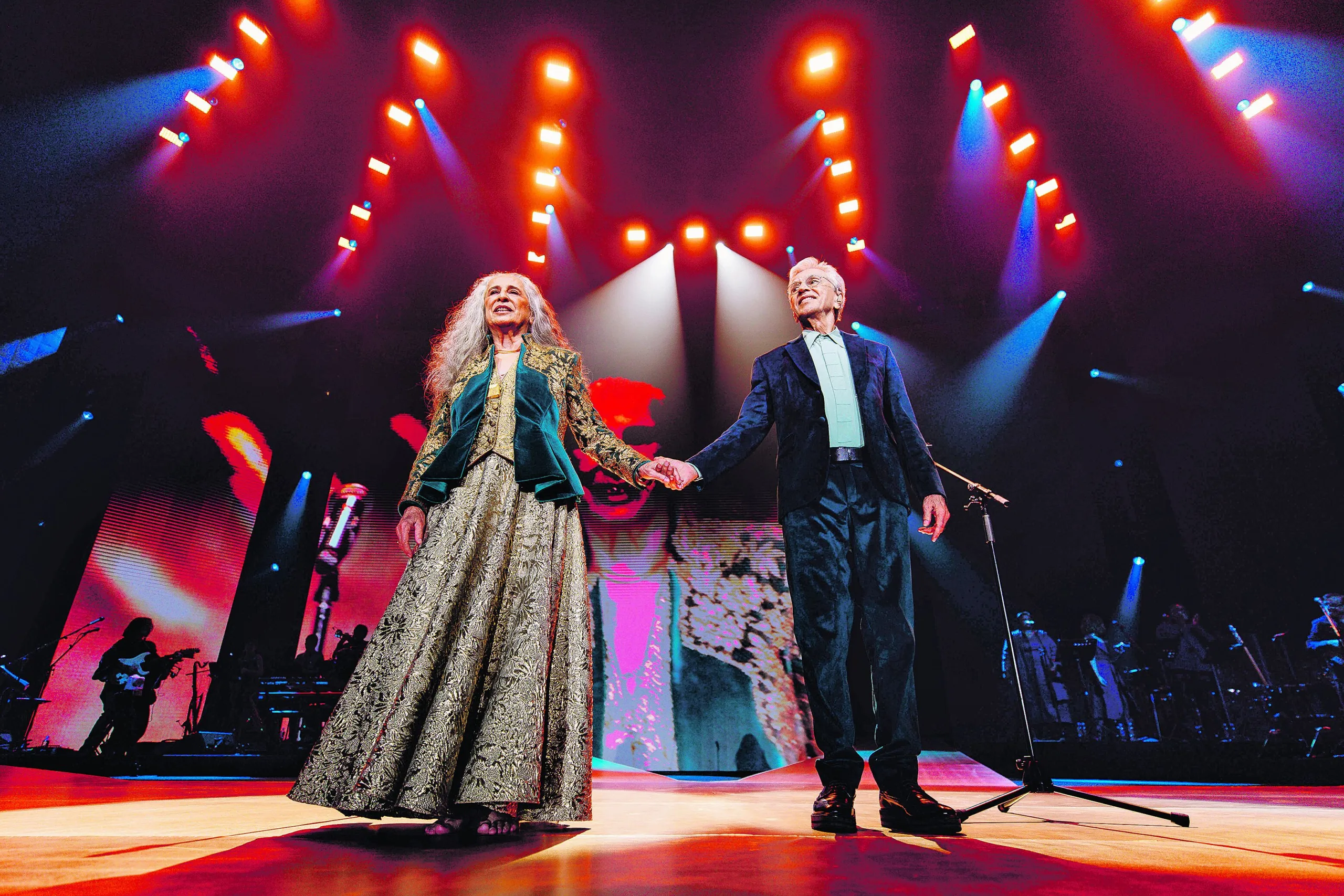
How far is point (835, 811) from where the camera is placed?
1.66m

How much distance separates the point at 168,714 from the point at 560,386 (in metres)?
6.91

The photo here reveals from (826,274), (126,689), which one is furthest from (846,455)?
(126,689)

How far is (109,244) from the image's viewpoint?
18.2 ft

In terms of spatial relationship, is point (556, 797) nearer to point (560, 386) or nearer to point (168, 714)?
point (560, 386)

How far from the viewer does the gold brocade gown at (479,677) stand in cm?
142

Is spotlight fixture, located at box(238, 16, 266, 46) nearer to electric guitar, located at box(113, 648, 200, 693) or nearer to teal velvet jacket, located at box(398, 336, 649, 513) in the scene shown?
teal velvet jacket, located at box(398, 336, 649, 513)

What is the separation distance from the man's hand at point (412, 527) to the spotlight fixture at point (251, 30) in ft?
19.2

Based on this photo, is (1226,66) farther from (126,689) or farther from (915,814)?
(126,689)

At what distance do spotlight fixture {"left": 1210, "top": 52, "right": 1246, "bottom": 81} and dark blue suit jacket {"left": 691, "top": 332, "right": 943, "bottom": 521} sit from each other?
20.3ft

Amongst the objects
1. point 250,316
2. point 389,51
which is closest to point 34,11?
point 389,51

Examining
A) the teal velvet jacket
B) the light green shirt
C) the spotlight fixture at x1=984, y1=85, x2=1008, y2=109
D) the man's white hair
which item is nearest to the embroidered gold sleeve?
the teal velvet jacket

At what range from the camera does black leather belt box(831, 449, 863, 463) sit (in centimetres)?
201

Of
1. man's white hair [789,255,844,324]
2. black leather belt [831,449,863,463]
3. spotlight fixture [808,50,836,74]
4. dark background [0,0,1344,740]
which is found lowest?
black leather belt [831,449,863,463]

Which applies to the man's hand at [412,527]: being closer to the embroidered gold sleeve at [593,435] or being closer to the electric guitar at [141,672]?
the embroidered gold sleeve at [593,435]
